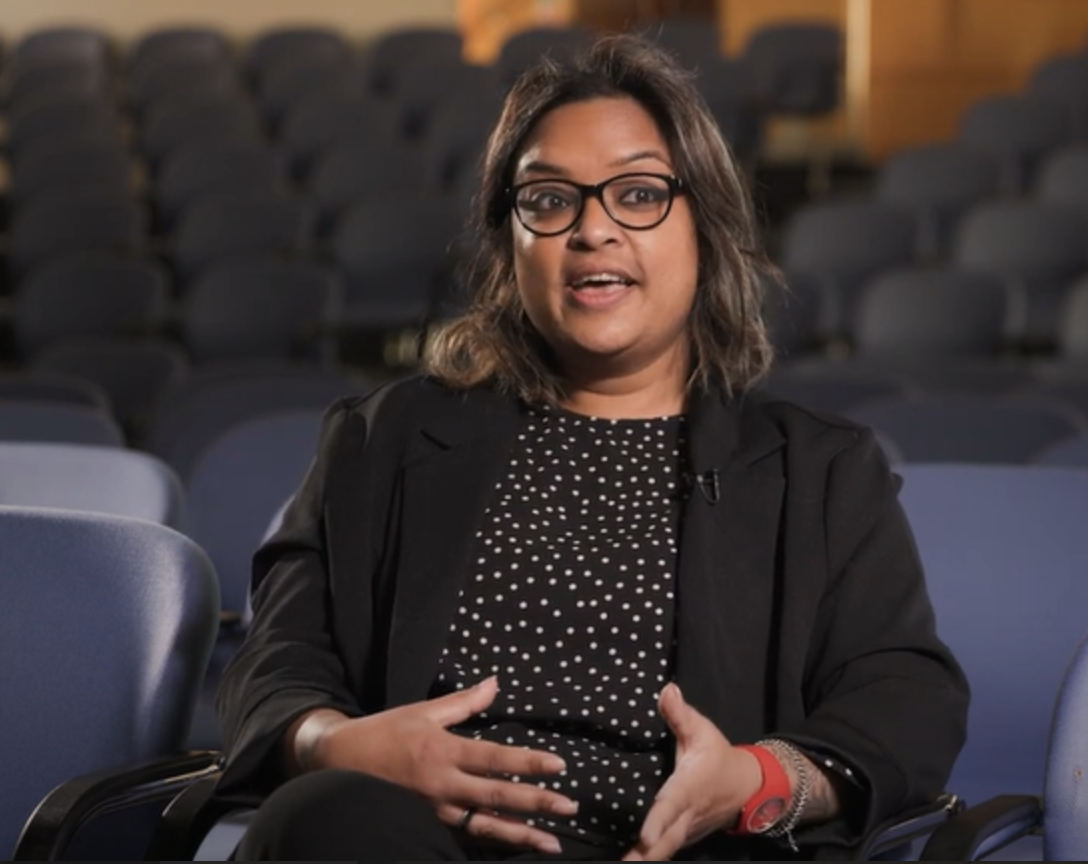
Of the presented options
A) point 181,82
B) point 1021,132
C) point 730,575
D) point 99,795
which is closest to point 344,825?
point 99,795

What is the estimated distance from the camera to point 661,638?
1.80 metres

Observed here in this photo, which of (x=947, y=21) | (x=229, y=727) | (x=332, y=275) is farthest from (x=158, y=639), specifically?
(x=947, y=21)

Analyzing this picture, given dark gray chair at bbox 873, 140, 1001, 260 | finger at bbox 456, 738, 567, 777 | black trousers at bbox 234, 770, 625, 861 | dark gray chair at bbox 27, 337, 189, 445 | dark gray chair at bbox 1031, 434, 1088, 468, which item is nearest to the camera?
black trousers at bbox 234, 770, 625, 861

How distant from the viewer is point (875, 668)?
1.78 m

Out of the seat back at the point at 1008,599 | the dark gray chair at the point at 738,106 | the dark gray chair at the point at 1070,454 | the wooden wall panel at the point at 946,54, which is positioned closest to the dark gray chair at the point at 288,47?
the dark gray chair at the point at 738,106

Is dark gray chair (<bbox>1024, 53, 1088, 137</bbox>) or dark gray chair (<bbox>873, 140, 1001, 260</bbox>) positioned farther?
dark gray chair (<bbox>1024, 53, 1088, 137</bbox>)

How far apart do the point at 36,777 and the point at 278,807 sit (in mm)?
625

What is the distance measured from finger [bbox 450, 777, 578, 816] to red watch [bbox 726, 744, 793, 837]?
157 millimetres

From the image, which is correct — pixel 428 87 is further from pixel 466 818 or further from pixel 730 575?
pixel 466 818

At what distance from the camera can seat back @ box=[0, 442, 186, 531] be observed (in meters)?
2.77

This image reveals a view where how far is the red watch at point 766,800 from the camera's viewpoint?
1664mm

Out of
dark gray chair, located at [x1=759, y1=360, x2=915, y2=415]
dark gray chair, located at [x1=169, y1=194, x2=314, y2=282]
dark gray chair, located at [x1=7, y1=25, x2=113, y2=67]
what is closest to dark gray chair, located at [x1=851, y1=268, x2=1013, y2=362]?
dark gray chair, located at [x1=759, y1=360, x2=915, y2=415]

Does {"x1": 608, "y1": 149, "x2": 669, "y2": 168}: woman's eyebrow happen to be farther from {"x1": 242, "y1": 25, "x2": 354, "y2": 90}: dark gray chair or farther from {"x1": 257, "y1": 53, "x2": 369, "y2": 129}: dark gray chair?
{"x1": 242, "y1": 25, "x2": 354, "y2": 90}: dark gray chair

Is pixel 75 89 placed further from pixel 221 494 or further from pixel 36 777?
pixel 36 777
